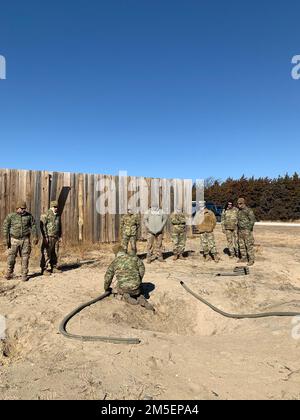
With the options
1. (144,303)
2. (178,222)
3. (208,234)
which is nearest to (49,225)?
(144,303)

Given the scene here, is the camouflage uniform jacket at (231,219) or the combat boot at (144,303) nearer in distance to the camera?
the combat boot at (144,303)

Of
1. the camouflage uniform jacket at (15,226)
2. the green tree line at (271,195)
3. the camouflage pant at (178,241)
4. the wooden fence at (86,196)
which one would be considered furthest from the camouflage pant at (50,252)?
the green tree line at (271,195)

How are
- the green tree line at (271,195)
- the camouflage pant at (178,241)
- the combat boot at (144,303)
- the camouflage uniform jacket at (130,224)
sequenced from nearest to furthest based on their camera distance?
1. the combat boot at (144,303)
2. the camouflage uniform jacket at (130,224)
3. the camouflage pant at (178,241)
4. the green tree line at (271,195)

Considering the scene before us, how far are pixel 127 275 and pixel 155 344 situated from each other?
6.64 ft

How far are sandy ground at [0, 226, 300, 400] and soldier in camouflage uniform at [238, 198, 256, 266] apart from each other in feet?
5.54

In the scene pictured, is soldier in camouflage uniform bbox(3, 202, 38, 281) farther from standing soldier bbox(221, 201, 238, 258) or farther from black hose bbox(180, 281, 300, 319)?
standing soldier bbox(221, 201, 238, 258)

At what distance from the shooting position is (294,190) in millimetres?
31375

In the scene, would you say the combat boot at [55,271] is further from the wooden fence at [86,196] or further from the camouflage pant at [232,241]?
the camouflage pant at [232,241]

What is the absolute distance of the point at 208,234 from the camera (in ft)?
37.7

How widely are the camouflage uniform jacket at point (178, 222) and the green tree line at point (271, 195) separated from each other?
22.5 m

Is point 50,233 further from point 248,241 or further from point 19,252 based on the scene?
point 248,241

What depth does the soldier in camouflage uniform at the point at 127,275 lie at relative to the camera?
7.03 m
